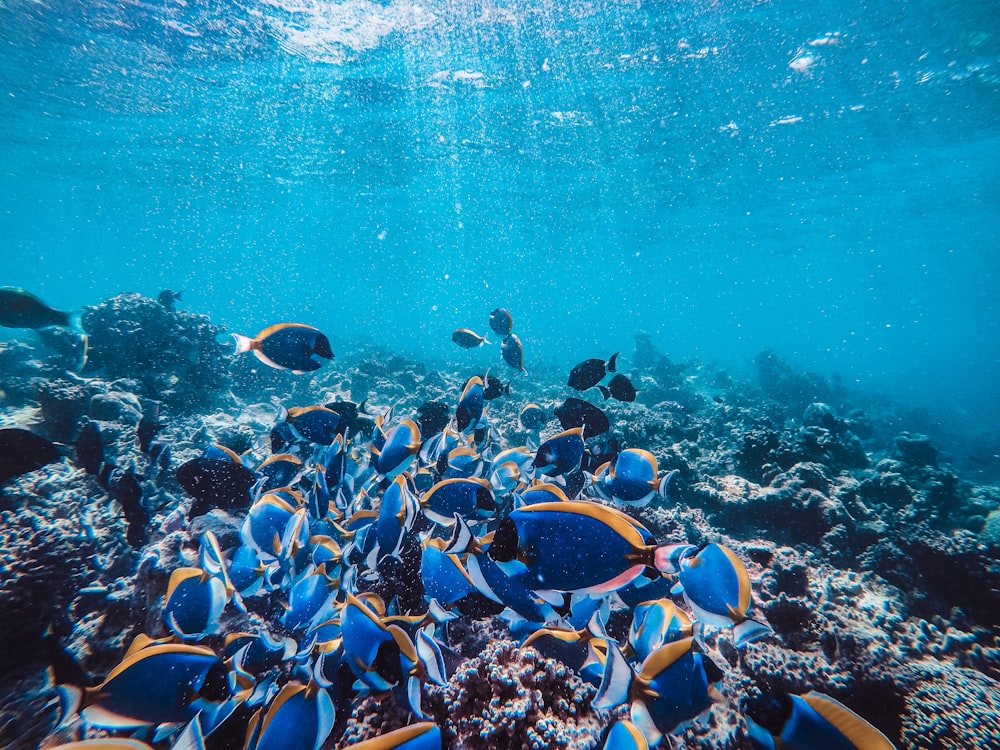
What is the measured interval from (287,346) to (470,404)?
152 centimetres

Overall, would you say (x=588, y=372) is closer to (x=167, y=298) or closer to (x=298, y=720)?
(x=298, y=720)

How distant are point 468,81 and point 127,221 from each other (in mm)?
43985

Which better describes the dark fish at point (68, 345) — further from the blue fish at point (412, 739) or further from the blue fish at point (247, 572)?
A: the blue fish at point (412, 739)

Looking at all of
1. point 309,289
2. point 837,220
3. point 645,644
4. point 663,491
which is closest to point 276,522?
point 645,644

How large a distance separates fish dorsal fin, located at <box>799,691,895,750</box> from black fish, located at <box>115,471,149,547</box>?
4.83m

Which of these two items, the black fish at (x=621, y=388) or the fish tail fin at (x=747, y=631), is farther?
the black fish at (x=621, y=388)

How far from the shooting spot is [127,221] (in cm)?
4141

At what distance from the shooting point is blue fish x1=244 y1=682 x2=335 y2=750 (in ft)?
5.10

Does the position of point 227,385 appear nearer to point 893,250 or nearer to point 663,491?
point 663,491

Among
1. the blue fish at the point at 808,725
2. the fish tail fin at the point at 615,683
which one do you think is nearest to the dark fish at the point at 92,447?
the fish tail fin at the point at 615,683

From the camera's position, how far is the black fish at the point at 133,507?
3.65m

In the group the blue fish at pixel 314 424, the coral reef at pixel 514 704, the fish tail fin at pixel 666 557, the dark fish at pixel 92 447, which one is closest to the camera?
the fish tail fin at pixel 666 557

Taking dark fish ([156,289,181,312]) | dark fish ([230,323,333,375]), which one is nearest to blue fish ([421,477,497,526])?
dark fish ([230,323,333,375])

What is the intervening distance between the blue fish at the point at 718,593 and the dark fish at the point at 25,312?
8823mm
